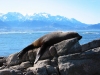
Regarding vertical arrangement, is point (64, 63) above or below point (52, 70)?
above

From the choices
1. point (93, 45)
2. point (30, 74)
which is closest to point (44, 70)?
point (30, 74)

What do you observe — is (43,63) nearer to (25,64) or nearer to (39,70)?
(39,70)

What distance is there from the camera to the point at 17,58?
10.3 meters

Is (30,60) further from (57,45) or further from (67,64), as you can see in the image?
(67,64)

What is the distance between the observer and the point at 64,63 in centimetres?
874

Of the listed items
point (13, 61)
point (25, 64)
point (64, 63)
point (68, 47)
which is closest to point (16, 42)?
point (13, 61)

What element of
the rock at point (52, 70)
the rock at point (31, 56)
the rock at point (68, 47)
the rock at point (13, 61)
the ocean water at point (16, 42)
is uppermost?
the rock at point (68, 47)

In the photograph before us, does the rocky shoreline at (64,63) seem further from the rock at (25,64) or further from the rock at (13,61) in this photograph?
the rock at (13,61)

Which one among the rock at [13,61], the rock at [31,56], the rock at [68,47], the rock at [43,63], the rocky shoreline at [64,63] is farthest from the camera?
the rock at [13,61]

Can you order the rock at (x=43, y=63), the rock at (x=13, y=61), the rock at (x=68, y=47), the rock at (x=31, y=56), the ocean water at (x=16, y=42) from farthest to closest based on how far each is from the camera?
the ocean water at (x=16, y=42) → the rock at (x=13, y=61) → the rock at (x=31, y=56) → the rock at (x=68, y=47) → the rock at (x=43, y=63)

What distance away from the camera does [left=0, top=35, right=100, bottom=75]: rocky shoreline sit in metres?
8.54

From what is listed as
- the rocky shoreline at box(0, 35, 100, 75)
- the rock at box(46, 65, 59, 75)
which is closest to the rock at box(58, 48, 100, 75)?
Answer: the rocky shoreline at box(0, 35, 100, 75)

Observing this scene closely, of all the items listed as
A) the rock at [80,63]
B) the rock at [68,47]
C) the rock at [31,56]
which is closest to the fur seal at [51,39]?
the rock at [31,56]

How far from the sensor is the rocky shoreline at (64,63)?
8.54 metres
